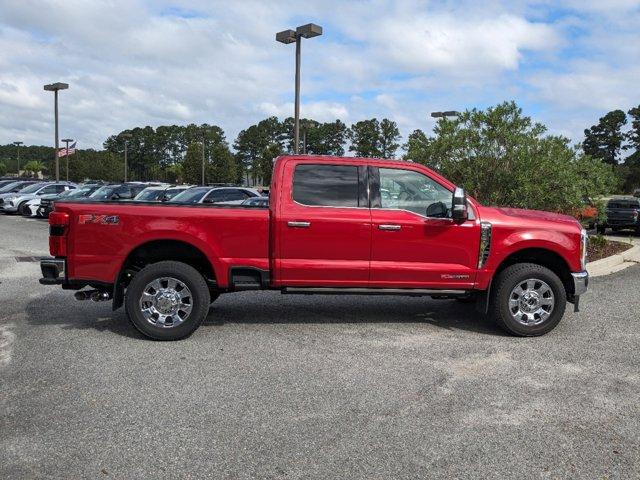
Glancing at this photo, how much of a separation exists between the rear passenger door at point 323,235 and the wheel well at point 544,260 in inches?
64.2

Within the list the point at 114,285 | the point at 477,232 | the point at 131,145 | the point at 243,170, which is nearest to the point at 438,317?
the point at 477,232

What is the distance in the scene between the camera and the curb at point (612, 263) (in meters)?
10.8

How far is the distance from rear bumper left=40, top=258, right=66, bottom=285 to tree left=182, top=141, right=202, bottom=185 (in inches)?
3086

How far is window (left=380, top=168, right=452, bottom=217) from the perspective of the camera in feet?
20.2

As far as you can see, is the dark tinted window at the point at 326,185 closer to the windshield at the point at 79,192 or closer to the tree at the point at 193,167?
the windshield at the point at 79,192

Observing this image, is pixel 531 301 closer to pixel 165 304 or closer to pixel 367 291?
pixel 367 291

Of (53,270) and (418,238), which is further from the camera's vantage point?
(418,238)

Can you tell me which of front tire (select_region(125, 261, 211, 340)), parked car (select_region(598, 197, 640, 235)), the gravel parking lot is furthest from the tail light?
parked car (select_region(598, 197, 640, 235))

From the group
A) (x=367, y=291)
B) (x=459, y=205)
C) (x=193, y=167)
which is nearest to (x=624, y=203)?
(x=459, y=205)

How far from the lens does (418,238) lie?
19.9ft

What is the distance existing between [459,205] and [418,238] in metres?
0.55

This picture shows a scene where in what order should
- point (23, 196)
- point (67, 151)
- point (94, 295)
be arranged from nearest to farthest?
point (94, 295) → point (23, 196) → point (67, 151)

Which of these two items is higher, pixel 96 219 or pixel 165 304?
pixel 96 219

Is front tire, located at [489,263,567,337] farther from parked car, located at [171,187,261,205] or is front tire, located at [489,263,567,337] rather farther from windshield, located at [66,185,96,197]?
windshield, located at [66,185,96,197]
